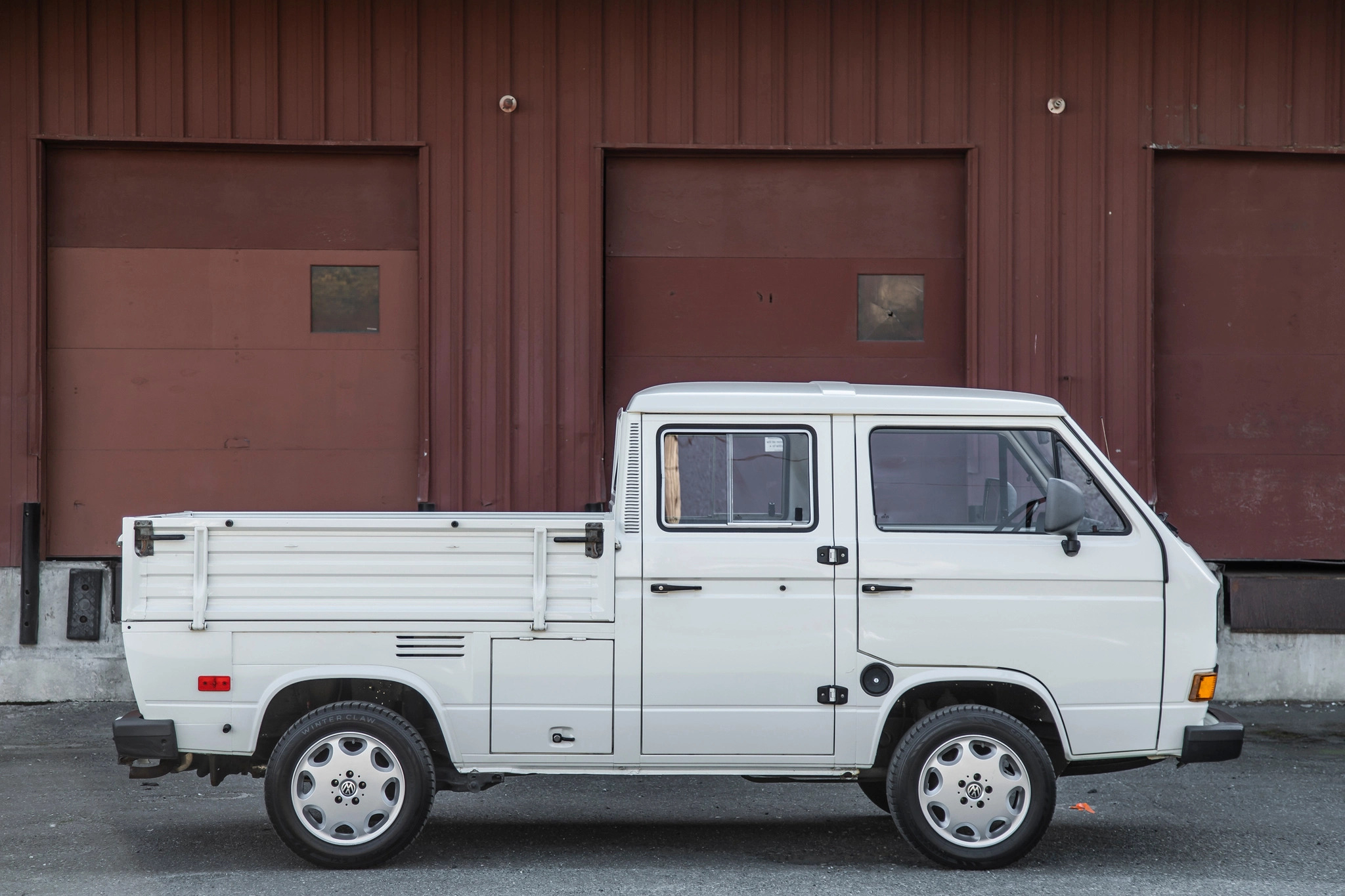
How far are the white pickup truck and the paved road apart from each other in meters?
0.33

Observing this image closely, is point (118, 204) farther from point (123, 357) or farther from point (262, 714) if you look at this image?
point (262, 714)

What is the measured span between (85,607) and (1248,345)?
9554mm

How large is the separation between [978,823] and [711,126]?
624 centimetres

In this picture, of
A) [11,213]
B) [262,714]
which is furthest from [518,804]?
[11,213]

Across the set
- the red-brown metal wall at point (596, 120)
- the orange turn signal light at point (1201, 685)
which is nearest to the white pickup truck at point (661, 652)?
the orange turn signal light at point (1201, 685)

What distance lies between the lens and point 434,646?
5156mm

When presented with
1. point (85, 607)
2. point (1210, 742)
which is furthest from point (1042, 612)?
point (85, 607)

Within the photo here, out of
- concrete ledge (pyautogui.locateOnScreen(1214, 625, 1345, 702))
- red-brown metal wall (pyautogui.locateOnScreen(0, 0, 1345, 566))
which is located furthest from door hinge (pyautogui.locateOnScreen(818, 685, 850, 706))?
concrete ledge (pyautogui.locateOnScreen(1214, 625, 1345, 702))

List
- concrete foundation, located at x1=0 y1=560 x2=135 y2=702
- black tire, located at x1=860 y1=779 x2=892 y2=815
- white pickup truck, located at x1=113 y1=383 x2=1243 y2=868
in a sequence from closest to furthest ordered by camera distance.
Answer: white pickup truck, located at x1=113 y1=383 x2=1243 y2=868, black tire, located at x1=860 y1=779 x2=892 y2=815, concrete foundation, located at x1=0 y1=560 x2=135 y2=702

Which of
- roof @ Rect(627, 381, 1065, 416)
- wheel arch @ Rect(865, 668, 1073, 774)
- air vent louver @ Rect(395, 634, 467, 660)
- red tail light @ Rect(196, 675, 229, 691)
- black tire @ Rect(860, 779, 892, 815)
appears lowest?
black tire @ Rect(860, 779, 892, 815)

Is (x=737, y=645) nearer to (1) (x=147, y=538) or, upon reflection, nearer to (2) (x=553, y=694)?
(2) (x=553, y=694)

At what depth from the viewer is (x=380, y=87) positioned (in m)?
9.53

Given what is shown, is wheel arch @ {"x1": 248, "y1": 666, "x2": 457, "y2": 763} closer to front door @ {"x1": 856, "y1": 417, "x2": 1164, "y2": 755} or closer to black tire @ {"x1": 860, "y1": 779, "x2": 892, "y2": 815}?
front door @ {"x1": 856, "y1": 417, "x2": 1164, "y2": 755}

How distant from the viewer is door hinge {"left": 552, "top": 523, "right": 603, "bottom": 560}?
16.9ft
